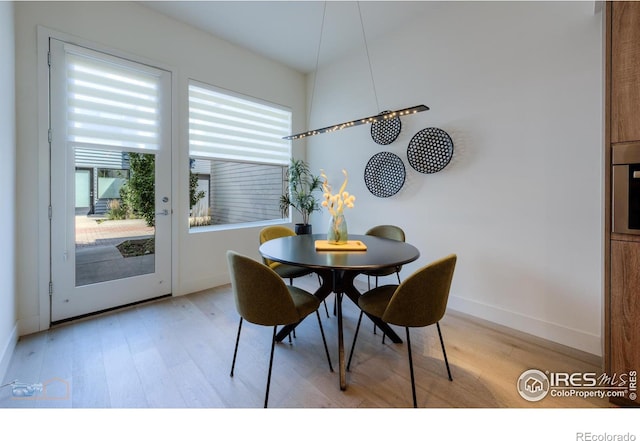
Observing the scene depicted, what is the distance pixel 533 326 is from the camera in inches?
91.7

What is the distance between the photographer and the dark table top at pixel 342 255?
1.57 metres

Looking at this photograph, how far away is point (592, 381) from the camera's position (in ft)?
5.68

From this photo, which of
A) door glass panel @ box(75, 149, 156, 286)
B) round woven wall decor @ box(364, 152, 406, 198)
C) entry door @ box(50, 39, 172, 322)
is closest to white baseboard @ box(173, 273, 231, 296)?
entry door @ box(50, 39, 172, 322)

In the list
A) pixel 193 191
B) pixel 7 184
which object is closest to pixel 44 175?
pixel 7 184

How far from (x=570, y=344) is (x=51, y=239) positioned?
4510 millimetres

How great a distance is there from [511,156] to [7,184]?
4.06 m

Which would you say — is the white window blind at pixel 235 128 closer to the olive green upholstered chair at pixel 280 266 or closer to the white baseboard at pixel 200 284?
the olive green upholstered chair at pixel 280 266

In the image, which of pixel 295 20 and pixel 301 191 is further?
pixel 301 191

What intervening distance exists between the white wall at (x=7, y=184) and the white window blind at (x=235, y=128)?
145 centimetres

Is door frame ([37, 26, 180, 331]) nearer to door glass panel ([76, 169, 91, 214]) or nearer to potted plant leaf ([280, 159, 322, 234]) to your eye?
door glass panel ([76, 169, 91, 214])

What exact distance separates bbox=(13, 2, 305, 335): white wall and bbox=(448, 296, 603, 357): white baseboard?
9.07 ft

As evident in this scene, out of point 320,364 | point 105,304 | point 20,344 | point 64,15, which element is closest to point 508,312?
point 320,364

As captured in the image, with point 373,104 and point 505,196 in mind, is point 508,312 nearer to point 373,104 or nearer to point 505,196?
point 505,196

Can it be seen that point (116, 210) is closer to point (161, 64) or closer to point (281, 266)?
point (161, 64)
